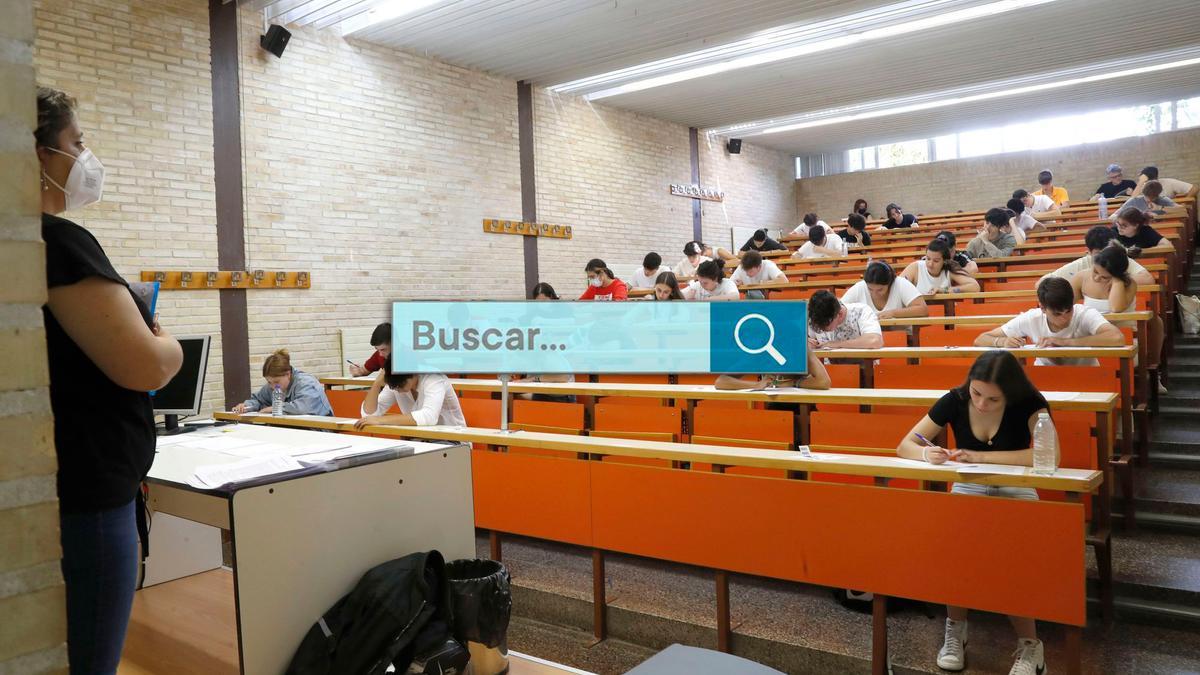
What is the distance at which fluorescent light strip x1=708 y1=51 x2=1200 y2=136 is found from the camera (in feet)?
40.4

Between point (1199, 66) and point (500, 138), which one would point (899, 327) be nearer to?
point (500, 138)

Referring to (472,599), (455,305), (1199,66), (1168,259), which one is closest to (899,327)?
(1168,259)

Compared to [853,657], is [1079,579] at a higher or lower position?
higher

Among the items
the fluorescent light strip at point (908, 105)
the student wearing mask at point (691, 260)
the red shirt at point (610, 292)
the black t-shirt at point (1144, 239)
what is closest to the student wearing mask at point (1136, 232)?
the black t-shirt at point (1144, 239)

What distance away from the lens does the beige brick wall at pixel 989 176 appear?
48.4ft

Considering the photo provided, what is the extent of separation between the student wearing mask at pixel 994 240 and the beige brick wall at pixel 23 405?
331 inches

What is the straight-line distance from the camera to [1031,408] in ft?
9.11

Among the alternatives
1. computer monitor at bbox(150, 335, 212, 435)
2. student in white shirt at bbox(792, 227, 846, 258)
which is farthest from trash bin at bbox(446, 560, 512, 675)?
student in white shirt at bbox(792, 227, 846, 258)

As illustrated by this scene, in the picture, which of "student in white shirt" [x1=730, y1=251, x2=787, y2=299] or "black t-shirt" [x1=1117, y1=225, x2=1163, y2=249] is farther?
"student in white shirt" [x1=730, y1=251, x2=787, y2=299]

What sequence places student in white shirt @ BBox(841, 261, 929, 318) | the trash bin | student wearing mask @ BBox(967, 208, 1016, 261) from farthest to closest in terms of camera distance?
student wearing mask @ BBox(967, 208, 1016, 261) < student in white shirt @ BBox(841, 261, 929, 318) < the trash bin

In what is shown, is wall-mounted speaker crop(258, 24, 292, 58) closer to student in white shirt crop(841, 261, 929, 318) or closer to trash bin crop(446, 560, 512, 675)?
student in white shirt crop(841, 261, 929, 318)

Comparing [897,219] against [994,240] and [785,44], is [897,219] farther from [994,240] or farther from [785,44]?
[994,240]

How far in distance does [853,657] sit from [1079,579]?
81 cm

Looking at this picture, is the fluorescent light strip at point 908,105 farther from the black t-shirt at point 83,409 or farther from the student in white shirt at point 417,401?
the black t-shirt at point 83,409
